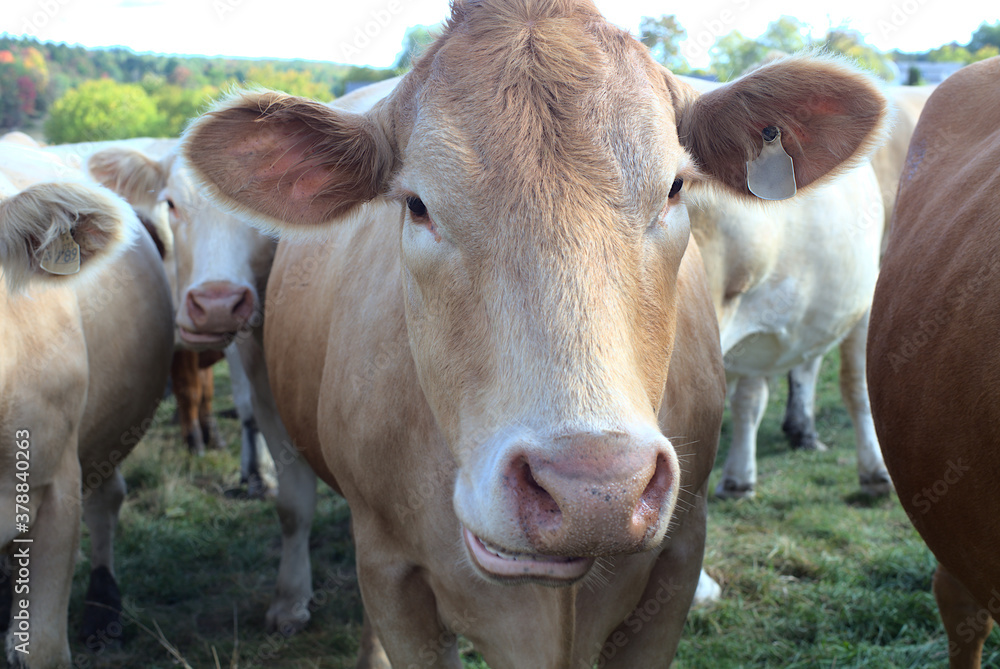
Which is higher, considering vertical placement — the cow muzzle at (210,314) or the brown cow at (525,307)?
the brown cow at (525,307)

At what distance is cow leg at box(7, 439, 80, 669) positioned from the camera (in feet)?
9.95

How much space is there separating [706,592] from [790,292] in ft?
5.50

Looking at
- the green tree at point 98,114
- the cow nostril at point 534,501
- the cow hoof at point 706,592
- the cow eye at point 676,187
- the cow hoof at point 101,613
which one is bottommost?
the green tree at point 98,114

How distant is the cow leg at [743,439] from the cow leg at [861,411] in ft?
1.86

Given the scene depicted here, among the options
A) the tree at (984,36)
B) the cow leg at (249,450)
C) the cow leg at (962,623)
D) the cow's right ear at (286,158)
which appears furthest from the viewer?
the tree at (984,36)

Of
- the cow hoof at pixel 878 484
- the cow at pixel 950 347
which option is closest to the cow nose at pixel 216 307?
the cow at pixel 950 347

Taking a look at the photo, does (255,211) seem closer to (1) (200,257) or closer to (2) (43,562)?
(2) (43,562)

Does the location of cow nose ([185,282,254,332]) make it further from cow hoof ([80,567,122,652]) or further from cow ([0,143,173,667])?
cow hoof ([80,567,122,652])

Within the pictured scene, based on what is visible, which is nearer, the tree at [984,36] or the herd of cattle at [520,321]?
the herd of cattle at [520,321]

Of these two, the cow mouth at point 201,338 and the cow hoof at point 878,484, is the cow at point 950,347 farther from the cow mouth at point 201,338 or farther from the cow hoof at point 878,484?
the cow mouth at point 201,338

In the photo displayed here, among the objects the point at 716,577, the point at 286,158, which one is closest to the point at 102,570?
the point at 286,158

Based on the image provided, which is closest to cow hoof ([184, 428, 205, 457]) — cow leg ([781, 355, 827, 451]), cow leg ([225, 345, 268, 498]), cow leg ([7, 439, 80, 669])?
cow leg ([225, 345, 268, 498])

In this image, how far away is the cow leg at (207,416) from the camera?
21.6ft

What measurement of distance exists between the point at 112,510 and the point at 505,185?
3.44m
